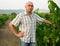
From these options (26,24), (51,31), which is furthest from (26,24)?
(51,31)

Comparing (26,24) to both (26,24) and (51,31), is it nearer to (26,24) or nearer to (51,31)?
(26,24)

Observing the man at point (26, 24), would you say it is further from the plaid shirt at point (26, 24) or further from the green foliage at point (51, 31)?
the green foliage at point (51, 31)

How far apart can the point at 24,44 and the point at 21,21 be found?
1.20 feet

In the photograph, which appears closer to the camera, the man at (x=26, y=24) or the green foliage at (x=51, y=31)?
the man at (x=26, y=24)

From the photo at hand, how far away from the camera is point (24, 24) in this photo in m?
3.97

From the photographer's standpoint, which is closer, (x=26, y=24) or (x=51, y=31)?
(x=26, y=24)

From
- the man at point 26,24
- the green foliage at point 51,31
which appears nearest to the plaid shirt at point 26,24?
the man at point 26,24

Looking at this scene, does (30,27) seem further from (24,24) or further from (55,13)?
(55,13)

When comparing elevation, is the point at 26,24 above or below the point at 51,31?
above

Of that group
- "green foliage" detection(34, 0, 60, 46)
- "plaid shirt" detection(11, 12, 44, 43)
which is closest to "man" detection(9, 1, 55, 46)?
"plaid shirt" detection(11, 12, 44, 43)

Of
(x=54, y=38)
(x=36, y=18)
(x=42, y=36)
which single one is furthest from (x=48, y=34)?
(x=36, y=18)

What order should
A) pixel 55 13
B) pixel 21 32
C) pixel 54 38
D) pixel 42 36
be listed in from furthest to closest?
pixel 42 36
pixel 54 38
pixel 55 13
pixel 21 32

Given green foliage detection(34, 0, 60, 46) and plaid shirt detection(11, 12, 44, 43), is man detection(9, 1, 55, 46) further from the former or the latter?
green foliage detection(34, 0, 60, 46)

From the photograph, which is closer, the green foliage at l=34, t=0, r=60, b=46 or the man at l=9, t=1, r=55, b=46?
the man at l=9, t=1, r=55, b=46
